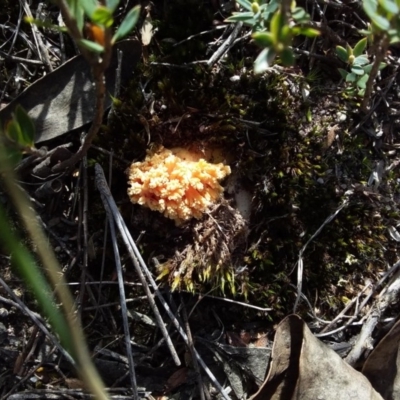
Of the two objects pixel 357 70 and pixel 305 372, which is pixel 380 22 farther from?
pixel 305 372

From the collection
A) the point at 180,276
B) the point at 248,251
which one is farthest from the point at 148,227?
the point at 248,251

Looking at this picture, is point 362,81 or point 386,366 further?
point 386,366

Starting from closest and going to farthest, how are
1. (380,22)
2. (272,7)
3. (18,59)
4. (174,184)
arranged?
(380,22), (272,7), (174,184), (18,59)

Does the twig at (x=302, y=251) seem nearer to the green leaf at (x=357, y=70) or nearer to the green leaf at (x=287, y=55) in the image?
the green leaf at (x=357, y=70)

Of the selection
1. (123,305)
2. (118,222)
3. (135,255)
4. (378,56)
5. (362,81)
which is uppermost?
(378,56)

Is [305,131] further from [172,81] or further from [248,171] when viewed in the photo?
[172,81]

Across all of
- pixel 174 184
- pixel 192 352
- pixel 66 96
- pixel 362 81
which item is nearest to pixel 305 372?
pixel 192 352
